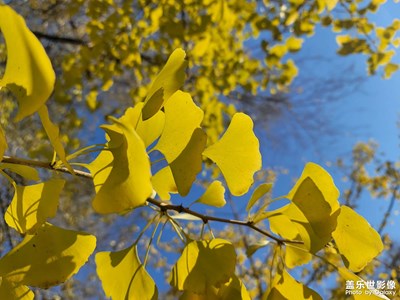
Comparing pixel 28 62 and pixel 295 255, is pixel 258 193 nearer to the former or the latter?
pixel 295 255

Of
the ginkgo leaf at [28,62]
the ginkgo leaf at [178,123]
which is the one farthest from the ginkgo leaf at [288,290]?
the ginkgo leaf at [28,62]

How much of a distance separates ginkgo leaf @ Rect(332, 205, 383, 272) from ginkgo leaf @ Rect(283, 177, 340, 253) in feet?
0.10

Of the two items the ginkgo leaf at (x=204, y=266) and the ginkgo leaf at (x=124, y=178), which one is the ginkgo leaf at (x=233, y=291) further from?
the ginkgo leaf at (x=124, y=178)

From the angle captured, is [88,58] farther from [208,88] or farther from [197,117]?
[197,117]

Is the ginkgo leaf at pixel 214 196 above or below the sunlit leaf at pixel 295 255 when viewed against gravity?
above

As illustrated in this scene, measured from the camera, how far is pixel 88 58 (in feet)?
5.67

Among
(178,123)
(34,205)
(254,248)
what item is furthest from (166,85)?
(254,248)

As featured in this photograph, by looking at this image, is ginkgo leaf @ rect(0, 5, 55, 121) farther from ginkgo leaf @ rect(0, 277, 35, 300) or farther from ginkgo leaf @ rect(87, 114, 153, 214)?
ginkgo leaf @ rect(0, 277, 35, 300)

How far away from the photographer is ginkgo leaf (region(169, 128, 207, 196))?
319 mm

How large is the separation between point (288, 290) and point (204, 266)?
8cm

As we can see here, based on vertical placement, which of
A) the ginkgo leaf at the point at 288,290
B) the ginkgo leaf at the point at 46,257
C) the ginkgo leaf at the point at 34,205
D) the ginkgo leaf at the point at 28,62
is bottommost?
the ginkgo leaf at the point at 288,290

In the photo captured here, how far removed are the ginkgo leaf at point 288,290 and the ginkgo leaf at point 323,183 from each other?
0.08 m

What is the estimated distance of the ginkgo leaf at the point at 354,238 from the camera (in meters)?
0.36

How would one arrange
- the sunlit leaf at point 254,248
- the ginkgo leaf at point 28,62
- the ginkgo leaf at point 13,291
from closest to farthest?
the ginkgo leaf at point 28,62
the ginkgo leaf at point 13,291
the sunlit leaf at point 254,248
